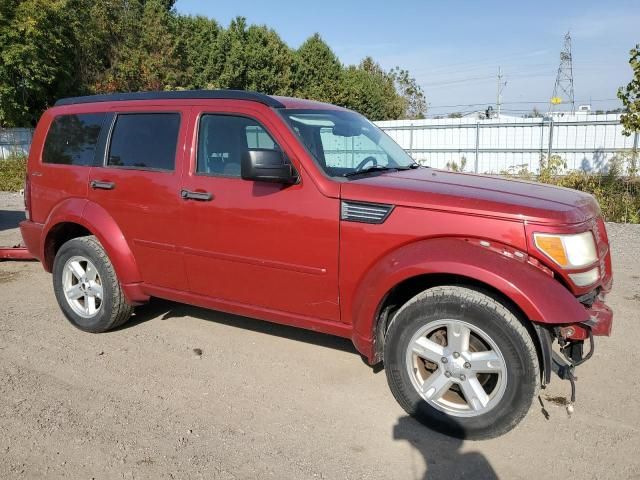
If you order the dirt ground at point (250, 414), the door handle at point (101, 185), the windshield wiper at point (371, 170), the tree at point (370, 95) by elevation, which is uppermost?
the tree at point (370, 95)

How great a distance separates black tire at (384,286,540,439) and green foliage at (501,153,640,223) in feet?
25.5

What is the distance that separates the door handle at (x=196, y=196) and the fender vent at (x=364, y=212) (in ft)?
3.48

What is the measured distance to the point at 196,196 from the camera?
13.0ft

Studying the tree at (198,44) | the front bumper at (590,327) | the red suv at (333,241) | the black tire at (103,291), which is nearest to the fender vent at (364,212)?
the red suv at (333,241)

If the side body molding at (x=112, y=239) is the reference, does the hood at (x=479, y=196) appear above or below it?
above

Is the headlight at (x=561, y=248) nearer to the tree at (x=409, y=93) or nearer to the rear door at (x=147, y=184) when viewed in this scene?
the rear door at (x=147, y=184)

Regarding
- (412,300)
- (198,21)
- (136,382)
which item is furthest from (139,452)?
(198,21)

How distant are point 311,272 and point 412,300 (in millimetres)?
695

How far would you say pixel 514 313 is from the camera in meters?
3.08

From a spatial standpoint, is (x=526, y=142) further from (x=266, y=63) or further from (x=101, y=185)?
(x=266, y=63)

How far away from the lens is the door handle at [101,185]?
444 centimetres

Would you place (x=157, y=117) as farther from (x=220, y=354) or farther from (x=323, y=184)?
(x=220, y=354)

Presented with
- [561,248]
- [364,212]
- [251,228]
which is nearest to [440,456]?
[561,248]

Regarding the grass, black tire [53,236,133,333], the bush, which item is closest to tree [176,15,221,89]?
the bush
